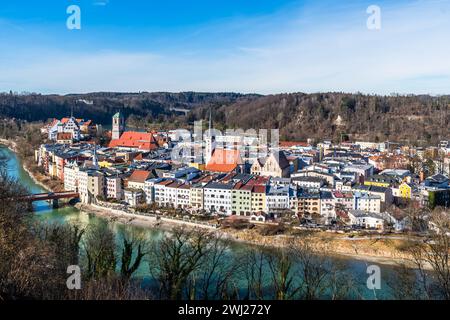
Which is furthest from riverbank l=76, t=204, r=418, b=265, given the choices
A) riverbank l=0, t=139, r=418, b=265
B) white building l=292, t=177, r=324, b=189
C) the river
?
white building l=292, t=177, r=324, b=189

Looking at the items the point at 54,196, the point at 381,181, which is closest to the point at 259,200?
the point at 381,181

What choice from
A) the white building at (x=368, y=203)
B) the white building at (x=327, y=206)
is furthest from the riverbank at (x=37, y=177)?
the white building at (x=368, y=203)

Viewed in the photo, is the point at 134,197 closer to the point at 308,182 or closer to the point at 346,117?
the point at 308,182

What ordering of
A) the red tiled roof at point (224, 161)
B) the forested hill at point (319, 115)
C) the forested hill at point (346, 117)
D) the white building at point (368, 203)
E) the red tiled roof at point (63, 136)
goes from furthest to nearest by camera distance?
1. the forested hill at point (319, 115)
2. the forested hill at point (346, 117)
3. the red tiled roof at point (63, 136)
4. the red tiled roof at point (224, 161)
5. the white building at point (368, 203)

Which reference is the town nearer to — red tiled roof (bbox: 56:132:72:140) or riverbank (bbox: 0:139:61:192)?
riverbank (bbox: 0:139:61:192)

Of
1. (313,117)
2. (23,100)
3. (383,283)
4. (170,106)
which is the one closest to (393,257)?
(383,283)

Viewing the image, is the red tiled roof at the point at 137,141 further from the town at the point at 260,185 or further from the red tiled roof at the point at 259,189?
the red tiled roof at the point at 259,189

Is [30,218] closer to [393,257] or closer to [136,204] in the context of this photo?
[136,204]
